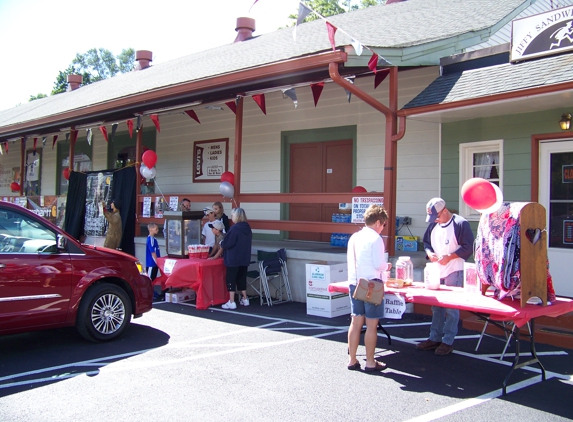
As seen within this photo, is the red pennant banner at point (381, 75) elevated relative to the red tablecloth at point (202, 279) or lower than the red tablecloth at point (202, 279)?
elevated

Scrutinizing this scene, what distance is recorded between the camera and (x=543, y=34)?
23.2 feet

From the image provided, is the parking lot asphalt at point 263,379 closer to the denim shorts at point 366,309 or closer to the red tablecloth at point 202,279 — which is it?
the denim shorts at point 366,309

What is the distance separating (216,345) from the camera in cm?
618

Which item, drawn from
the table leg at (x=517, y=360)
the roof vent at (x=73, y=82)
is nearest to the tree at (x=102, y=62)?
the roof vent at (x=73, y=82)

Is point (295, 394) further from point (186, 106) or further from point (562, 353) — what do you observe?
point (186, 106)

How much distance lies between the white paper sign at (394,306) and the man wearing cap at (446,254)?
2.84 feet

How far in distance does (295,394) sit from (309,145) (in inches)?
292

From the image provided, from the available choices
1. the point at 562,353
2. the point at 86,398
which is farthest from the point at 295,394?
the point at 562,353

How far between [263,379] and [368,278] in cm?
134

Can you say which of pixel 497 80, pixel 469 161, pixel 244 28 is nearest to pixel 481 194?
pixel 497 80

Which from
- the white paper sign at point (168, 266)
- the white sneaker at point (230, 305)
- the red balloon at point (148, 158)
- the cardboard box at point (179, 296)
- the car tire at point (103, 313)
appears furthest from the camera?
the red balloon at point (148, 158)

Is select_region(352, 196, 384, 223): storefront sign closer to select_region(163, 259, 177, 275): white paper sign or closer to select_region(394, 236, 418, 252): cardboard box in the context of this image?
select_region(394, 236, 418, 252): cardboard box

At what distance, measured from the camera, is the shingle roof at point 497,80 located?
6586mm

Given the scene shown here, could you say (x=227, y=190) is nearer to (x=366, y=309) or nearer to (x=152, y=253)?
(x=152, y=253)
